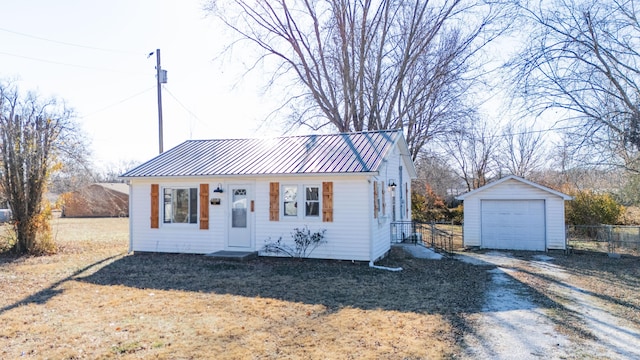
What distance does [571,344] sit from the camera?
5.14 meters

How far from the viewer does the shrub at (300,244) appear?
1128cm

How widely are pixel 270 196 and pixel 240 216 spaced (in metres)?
1.25

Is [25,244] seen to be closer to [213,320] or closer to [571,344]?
[213,320]

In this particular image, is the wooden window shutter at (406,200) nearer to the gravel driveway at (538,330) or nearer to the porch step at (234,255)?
the porch step at (234,255)

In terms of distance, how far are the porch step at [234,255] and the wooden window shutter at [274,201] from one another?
113 centimetres

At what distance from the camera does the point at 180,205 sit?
12.9 meters

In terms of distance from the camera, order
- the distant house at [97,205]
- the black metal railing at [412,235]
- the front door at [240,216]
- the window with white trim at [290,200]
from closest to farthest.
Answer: the window with white trim at [290,200], the front door at [240,216], the black metal railing at [412,235], the distant house at [97,205]

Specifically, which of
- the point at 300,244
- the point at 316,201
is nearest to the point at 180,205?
the point at 300,244

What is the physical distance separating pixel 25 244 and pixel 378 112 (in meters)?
16.4

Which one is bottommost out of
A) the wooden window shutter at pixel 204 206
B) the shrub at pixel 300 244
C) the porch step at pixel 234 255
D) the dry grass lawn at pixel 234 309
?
the dry grass lawn at pixel 234 309

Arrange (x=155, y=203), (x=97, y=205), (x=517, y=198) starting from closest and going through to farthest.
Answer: (x=155, y=203) → (x=517, y=198) → (x=97, y=205)

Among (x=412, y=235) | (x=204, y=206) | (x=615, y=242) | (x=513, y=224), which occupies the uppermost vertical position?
(x=204, y=206)

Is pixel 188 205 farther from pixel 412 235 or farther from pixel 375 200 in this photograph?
pixel 412 235

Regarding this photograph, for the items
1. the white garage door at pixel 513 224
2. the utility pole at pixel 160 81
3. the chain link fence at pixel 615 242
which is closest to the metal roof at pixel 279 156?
the utility pole at pixel 160 81
